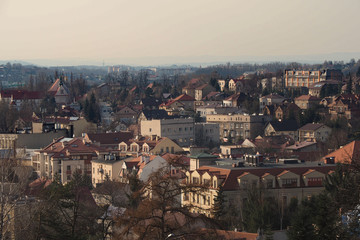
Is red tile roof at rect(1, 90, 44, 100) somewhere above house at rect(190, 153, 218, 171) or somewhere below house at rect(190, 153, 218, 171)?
below

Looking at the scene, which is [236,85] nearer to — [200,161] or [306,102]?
[306,102]

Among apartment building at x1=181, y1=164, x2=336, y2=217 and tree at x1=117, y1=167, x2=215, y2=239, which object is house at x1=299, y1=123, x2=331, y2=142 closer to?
apartment building at x1=181, y1=164, x2=336, y2=217

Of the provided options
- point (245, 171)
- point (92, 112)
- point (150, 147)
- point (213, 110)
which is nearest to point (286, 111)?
point (213, 110)

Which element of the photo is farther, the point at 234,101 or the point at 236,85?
the point at 236,85

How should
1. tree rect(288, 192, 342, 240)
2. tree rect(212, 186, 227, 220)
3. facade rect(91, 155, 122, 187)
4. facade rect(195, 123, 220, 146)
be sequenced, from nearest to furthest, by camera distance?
tree rect(288, 192, 342, 240) → tree rect(212, 186, 227, 220) → facade rect(91, 155, 122, 187) → facade rect(195, 123, 220, 146)

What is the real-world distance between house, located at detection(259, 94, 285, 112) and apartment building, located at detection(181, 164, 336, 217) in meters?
42.1

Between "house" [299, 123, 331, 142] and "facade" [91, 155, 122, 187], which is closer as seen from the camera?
"facade" [91, 155, 122, 187]

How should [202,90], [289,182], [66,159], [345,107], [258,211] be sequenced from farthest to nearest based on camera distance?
[202,90], [345,107], [66,159], [289,182], [258,211]

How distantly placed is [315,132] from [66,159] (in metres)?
20.3

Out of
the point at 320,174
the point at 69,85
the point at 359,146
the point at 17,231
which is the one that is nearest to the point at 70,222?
the point at 17,231

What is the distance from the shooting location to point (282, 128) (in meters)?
58.9

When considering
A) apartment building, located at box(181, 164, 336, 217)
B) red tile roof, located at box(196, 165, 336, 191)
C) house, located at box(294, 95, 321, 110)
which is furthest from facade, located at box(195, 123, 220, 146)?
apartment building, located at box(181, 164, 336, 217)

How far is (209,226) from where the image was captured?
16078mm

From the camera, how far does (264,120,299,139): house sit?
191 feet
